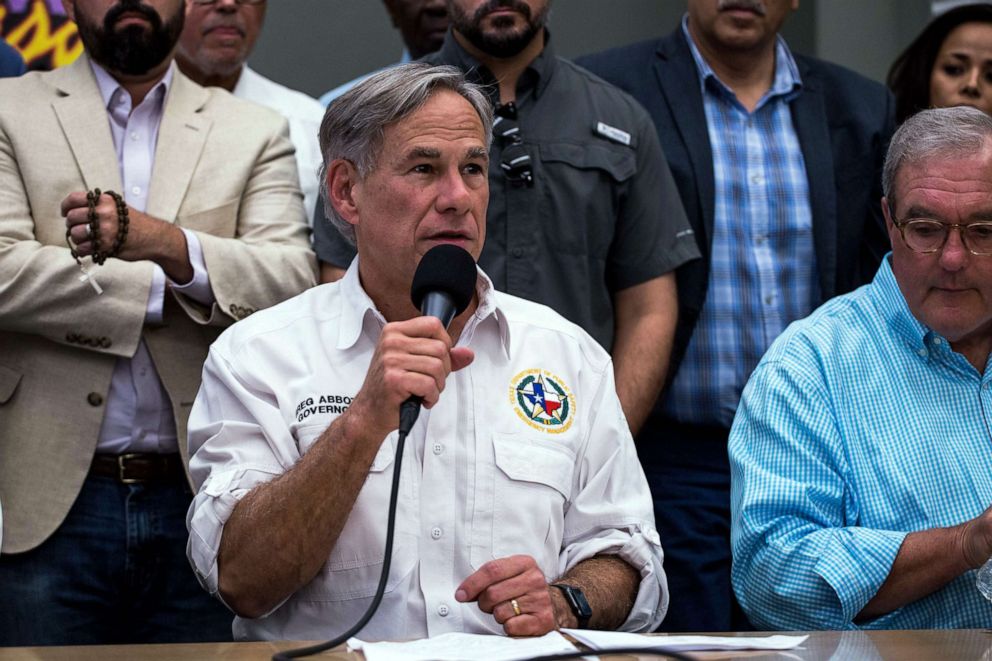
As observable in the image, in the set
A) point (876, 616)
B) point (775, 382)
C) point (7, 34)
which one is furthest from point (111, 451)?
point (7, 34)

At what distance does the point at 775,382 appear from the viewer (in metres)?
3.02

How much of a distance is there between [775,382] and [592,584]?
0.67 meters

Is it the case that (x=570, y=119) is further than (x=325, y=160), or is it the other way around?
(x=570, y=119)

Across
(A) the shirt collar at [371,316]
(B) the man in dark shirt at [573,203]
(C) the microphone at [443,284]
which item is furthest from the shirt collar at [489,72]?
(C) the microphone at [443,284]

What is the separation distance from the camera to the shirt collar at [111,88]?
3.49 m

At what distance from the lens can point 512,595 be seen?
2.38 metres

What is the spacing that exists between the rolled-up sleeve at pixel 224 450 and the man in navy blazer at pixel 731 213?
1.38m

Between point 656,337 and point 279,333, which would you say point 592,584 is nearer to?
point 279,333

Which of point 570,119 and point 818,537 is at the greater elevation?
point 570,119

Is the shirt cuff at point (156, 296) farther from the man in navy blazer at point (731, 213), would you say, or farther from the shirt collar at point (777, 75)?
the shirt collar at point (777, 75)

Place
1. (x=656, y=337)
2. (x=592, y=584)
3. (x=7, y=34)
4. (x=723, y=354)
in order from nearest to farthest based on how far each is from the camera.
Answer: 1. (x=592, y=584)
2. (x=656, y=337)
3. (x=723, y=354)
4. (x=7, y=34)

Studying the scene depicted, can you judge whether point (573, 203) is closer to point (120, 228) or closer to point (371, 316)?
point (371, 316)

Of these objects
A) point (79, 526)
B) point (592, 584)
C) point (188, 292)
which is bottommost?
point (79, 526)

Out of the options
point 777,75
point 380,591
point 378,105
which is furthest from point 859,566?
point 777,75
